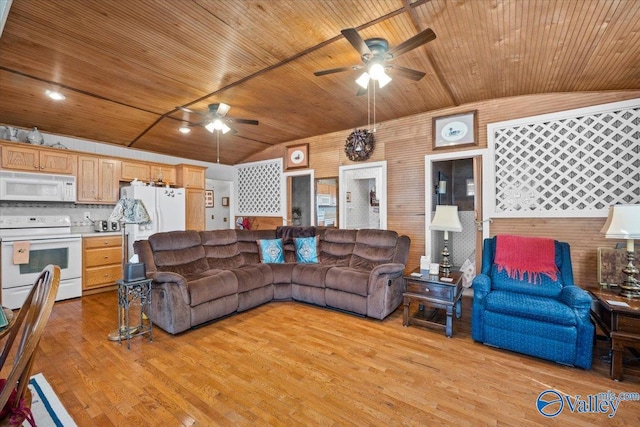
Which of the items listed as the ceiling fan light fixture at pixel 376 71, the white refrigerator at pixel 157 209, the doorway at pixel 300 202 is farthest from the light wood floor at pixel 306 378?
the doorway at pixel 300 202

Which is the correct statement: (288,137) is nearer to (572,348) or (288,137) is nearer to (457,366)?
(457,366)

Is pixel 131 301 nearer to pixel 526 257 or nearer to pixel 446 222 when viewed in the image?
pixel 446 222

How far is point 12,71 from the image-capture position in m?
3.00

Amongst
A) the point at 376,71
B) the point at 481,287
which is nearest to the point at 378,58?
the point at 376,71

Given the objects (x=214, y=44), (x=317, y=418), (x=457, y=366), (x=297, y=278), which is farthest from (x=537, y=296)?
(x=214, y=44)

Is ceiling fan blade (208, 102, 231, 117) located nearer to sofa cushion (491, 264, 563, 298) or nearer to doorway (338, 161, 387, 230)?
doorway (338, 161, 387, 230)

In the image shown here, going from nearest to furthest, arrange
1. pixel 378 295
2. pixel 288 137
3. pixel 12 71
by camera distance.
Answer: pixel 12 71
pixel 378 295
pixel 288 137

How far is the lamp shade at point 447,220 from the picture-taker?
317cm

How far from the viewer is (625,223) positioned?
2.29 metres

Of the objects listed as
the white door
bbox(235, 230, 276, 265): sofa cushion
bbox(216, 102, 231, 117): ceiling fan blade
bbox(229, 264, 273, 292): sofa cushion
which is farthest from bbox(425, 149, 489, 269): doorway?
the white door

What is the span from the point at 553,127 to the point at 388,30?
7.84 ft

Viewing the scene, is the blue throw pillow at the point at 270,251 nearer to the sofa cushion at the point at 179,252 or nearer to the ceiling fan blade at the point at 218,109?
the sofa cushion at the point at 179,252

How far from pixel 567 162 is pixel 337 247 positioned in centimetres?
292

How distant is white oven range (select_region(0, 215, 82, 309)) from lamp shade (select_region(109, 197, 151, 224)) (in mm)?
1294
